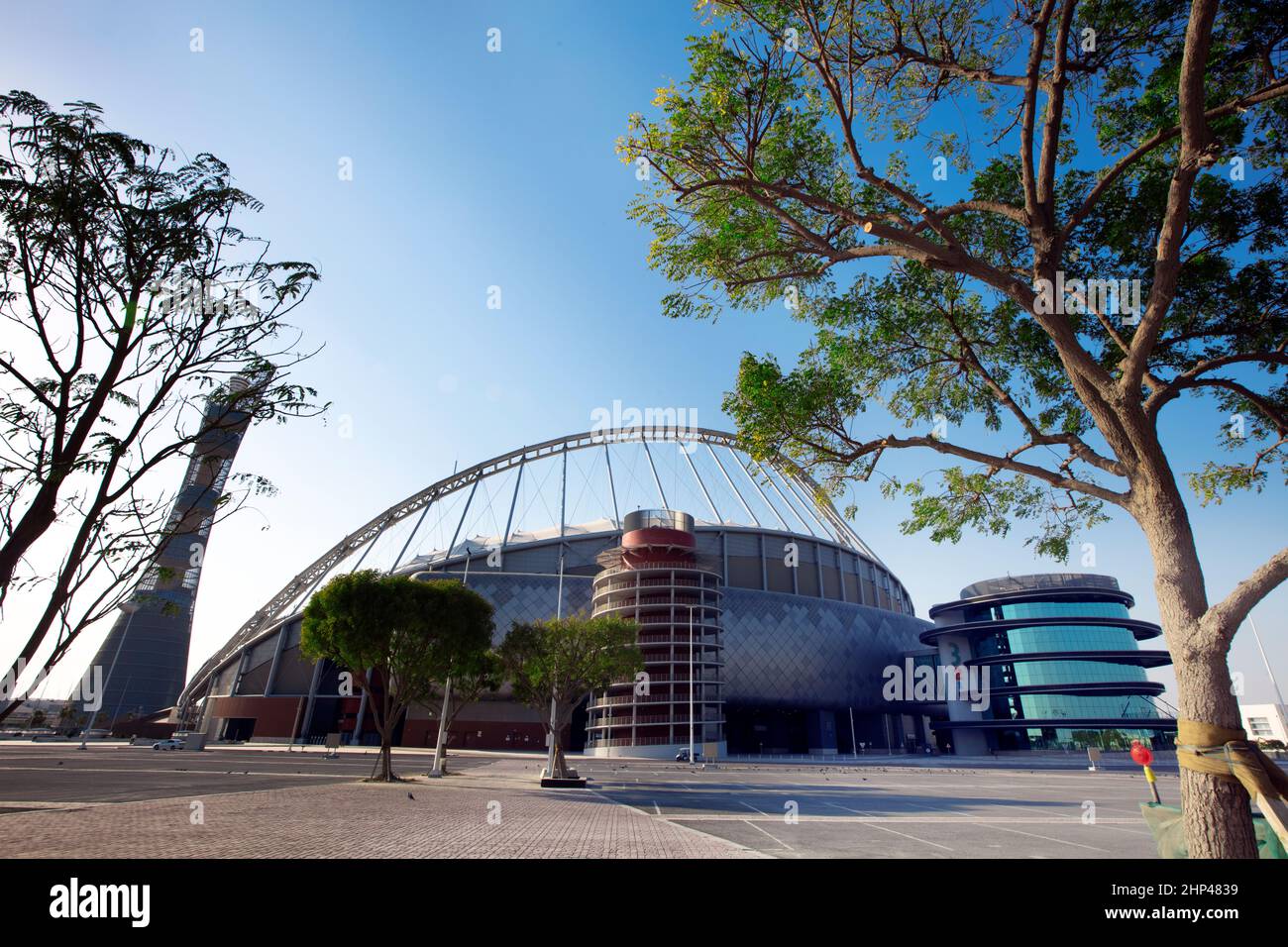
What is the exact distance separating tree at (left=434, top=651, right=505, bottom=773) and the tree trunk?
97.2 feet

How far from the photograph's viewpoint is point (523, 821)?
15.1m

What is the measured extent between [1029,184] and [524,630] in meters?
30.7

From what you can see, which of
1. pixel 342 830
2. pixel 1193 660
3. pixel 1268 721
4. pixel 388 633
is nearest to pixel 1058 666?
pixel 1268 721

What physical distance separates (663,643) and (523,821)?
198 feet

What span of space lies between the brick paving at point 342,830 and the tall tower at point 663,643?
174 ft

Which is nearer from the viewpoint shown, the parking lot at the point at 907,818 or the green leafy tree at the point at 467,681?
the parking lot at the point at 907,818

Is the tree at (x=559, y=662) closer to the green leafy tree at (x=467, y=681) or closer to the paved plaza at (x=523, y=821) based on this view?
the green leafy tree at (x=467, y=681)

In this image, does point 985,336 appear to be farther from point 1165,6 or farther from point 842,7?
point 842,7

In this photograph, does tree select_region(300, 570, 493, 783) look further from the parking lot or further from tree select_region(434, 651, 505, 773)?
the parking lot

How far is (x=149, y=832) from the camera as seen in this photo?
11156mm

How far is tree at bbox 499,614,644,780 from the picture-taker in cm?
3284

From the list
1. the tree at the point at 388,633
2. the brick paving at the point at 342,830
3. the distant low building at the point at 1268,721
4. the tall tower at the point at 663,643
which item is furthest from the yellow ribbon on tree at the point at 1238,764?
the distant low building at the point at 1268,721

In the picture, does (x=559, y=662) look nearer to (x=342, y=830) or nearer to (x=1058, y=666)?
(x=342, y=830)

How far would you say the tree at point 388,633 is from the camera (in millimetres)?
28016
